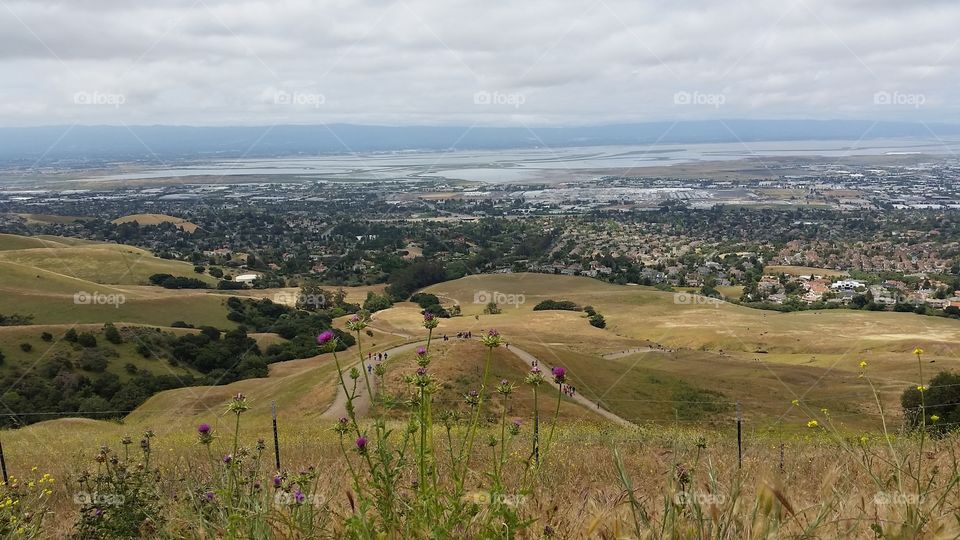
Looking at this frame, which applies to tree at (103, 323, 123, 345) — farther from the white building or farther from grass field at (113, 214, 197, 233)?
grass field at (113, 214, 197, 233)

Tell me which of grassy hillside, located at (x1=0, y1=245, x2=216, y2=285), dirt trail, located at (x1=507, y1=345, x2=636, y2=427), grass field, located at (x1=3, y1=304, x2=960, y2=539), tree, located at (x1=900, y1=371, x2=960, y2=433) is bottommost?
grassy hillside, located at (x1=0, y1=245, x2=216, y2=285)

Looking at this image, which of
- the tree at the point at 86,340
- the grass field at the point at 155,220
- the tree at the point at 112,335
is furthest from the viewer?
the grass field at the point at 155,220

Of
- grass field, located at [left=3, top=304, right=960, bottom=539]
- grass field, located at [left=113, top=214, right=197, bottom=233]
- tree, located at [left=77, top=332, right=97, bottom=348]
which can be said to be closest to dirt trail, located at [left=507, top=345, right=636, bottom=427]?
grass field, located at [left=3, top=304, right=960, bottom=539]

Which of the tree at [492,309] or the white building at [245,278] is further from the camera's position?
the white building at [245,278]

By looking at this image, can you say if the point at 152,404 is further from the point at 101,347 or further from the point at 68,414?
the point at 101,347

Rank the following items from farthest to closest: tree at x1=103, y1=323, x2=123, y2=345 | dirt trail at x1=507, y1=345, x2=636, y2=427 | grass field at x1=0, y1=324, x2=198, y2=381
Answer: tree at x1=103, y1=323, x2=123, y2=345 → grass field at x1=0, y1=324, x2=198, y2=381 → dirt trail at x1=507, y1=345, x2=636, y2=427

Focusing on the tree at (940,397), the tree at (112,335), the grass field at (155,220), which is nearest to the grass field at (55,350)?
the tree at (112,335)

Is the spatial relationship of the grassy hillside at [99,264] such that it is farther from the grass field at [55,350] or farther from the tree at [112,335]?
the grass field at [55,350]

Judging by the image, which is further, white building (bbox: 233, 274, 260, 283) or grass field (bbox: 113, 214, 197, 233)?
grass field (bbox: 113, 214, 197, 233)

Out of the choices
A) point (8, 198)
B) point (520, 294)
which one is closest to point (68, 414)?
point (520, 294)

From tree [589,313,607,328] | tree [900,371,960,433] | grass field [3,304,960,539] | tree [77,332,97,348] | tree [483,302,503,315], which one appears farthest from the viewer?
tree [483,302,503,315]

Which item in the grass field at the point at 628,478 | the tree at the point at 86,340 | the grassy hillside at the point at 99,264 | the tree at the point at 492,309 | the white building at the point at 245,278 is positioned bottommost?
the tree at the point at 492,309

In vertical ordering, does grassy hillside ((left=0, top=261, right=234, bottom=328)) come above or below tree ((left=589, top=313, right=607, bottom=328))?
above
